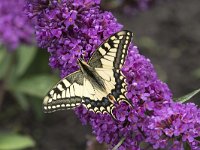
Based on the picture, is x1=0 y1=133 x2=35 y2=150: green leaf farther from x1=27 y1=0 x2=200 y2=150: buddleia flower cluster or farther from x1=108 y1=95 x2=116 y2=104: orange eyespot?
x1=108 y1=95 x2=116 y2=104: orange eyespot

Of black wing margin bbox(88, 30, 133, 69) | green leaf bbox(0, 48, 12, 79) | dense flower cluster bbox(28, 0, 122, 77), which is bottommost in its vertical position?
black wing margin bbox(88, 30, 133, 69)

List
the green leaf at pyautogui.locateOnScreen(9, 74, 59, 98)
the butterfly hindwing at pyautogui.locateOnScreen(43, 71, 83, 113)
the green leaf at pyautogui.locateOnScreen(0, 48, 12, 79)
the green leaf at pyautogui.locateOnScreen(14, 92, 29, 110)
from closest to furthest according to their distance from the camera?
the butterfly hindwing at pyautogui.locateOnScreen(43, 71, 83, 113) < the green leaf at pyautogui.locateOnScreen(9, 74, 59, 98) < the green leaf at pyautogui.locateOnScreen(0, 48, 12, 79) < the green leaf at pyautogui.locateOnScreen(14, 92, 29, 110)

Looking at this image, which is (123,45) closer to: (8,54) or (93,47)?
(93,47)

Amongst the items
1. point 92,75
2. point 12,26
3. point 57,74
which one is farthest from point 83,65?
point 57,74

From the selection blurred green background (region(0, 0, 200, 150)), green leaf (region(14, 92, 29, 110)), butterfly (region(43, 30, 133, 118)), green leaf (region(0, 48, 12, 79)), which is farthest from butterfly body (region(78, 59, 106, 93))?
green leaf (region(14, 92, 29, 110))

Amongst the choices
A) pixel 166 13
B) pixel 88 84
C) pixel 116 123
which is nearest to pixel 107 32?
pixel 88 84

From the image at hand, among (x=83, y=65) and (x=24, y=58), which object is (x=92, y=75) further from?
(x=24, y=58)

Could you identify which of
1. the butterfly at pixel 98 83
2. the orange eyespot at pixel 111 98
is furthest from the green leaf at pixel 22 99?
the orange eyespot at pixel 111 98
